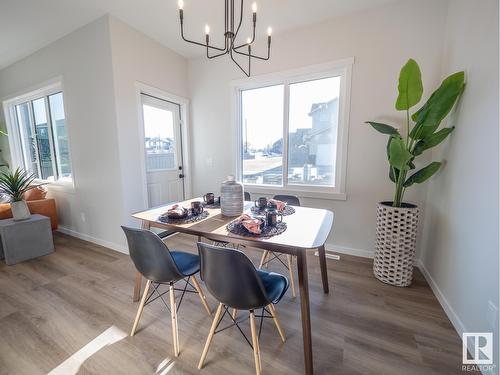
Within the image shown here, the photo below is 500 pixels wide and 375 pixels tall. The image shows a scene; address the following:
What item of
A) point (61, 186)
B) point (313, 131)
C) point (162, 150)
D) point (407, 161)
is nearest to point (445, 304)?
point (407, 161)

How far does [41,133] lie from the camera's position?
11.8 ft

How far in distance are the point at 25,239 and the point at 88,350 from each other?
2136 mm

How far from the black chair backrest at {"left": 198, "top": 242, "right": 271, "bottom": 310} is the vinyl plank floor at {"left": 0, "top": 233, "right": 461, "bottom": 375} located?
0.54 metres

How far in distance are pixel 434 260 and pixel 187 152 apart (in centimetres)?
351

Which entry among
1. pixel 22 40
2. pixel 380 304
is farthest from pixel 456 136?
pixel 22 40

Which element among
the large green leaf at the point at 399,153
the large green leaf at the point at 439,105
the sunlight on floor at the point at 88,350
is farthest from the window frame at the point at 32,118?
the large green leaf at the point at 439,105

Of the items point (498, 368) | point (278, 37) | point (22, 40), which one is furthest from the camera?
point (22, 40)

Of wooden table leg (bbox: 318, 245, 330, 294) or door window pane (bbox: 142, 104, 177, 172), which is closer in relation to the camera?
wooden table leg (bbox: 318, 245, 330, 294)

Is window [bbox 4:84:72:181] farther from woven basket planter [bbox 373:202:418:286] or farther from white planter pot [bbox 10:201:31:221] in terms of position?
woven basket planter [bbox 373:202:418:286]

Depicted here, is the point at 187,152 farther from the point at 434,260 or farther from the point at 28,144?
the point at 434,260

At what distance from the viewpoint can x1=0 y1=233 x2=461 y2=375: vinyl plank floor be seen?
1267 millimetres

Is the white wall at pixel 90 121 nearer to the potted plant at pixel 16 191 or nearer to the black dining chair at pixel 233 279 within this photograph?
the potted plant at pixel 16 191

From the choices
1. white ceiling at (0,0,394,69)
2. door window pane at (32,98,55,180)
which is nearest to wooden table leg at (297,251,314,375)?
white ceiling at (0,0,394,69)

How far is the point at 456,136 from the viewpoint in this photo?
5.54 feet
